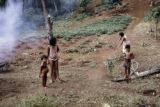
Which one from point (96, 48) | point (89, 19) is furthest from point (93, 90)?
point (89, 19)

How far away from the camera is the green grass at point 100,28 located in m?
24.2

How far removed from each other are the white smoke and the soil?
0.66 metres

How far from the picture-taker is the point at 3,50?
20.9 m

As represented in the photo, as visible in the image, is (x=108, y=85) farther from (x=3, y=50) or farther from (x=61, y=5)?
(x=61, y=5)

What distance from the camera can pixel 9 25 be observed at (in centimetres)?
2797

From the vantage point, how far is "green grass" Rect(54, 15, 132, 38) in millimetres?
24188

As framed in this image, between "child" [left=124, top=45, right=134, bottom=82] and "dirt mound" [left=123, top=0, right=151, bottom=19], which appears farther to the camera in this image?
"dirt mound" [left=123, top=0, right=151, bottom=19]

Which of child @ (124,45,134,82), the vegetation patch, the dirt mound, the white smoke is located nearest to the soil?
child @ (124,45,134,82)

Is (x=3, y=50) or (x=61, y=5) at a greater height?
(x=61, y=5)

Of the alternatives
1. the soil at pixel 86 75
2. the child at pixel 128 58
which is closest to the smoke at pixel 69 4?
the soil at pixel 86 75

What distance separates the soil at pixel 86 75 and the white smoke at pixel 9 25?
0.66 m

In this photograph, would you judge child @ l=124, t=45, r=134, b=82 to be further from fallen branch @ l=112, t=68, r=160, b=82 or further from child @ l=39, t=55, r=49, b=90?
child @ l=39, t=55, r=49, b=90

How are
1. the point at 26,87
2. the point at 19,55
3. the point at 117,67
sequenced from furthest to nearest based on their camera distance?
1. the point at 19,55
2. the point at 117,67
3. the point at 26,87

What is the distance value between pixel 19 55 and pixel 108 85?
8224 mm
